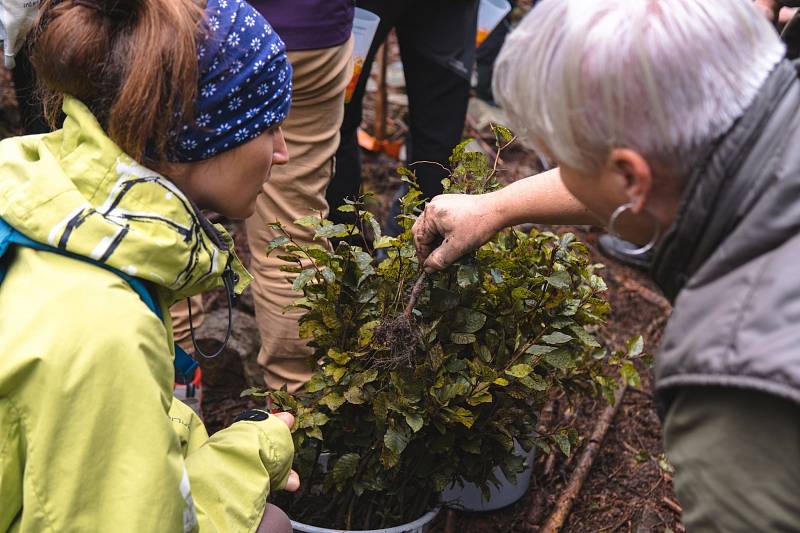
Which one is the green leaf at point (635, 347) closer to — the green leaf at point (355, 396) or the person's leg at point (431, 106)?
the green leaf at point (355, 396)

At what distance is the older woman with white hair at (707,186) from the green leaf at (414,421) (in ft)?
2.57

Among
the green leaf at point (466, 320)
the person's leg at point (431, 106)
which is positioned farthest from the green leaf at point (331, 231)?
the person's leg at point (431, 106)

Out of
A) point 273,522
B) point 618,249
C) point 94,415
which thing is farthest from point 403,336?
point 618,249

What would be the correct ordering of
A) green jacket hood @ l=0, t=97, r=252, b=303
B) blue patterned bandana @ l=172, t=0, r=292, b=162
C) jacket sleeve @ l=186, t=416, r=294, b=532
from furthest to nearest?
1. jacket sleeve @ l=186, t=416, r=294, b=532
2. blue patterned bandana @ l=172, t=0, r=292, b=162
3. green jacket hood @ l=0, t=97, r=252, b=303

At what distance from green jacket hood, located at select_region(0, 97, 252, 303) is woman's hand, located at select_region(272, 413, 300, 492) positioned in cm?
54

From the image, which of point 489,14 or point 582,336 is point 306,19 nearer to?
point 582,336

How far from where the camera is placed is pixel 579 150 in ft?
4.80

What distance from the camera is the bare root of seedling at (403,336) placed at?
2.20m

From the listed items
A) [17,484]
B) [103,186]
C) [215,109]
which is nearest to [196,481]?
[17,484]

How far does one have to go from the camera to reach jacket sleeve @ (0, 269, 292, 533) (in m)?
1.42

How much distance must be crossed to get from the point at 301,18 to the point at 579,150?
55.6 inches

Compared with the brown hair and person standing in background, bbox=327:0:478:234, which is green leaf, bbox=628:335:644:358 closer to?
person standing in background, bbox=327:0:478:234

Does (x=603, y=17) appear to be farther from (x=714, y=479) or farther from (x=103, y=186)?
(x=103, y=186)

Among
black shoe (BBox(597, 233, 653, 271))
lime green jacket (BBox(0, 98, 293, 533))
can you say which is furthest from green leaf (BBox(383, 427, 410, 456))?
black shoe (BBox(597, 233, 653, 271))
